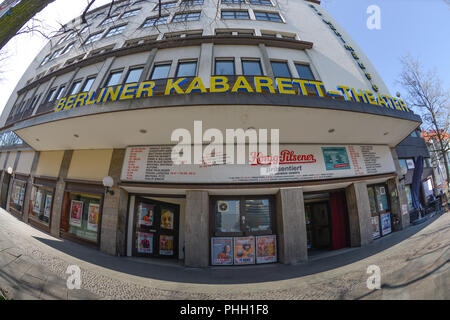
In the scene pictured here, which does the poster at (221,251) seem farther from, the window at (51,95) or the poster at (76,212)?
the window at (51,95)

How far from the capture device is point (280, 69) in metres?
7.32

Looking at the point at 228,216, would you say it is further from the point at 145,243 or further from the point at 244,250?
the point at 145,243

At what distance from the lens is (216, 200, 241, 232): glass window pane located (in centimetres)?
524

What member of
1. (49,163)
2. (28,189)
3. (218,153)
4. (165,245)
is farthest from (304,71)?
(28,189)

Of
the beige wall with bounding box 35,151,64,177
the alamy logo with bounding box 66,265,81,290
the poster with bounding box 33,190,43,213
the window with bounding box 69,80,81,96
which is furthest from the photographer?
the window with bounding box 69,80,81,96

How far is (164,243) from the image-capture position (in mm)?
5961

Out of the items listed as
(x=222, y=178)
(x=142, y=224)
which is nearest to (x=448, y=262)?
(x=222, y=178)

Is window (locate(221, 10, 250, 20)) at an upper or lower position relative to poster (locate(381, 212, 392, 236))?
upper

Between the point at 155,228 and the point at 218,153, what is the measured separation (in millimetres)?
3989

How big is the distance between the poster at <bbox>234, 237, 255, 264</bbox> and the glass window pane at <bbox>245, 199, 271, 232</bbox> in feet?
1.21

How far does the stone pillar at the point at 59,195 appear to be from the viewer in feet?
21.5

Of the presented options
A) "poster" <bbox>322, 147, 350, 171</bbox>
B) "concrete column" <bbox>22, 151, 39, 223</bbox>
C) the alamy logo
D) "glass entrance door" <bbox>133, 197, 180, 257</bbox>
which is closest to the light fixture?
"glass entrance door" <bbox>133, 197, 180, 257</bbox>

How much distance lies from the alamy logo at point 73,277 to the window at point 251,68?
27.1 feet

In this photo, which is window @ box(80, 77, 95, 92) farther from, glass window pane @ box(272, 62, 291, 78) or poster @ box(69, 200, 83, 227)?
glass window pane @ box(272, 62, 291, 78)
